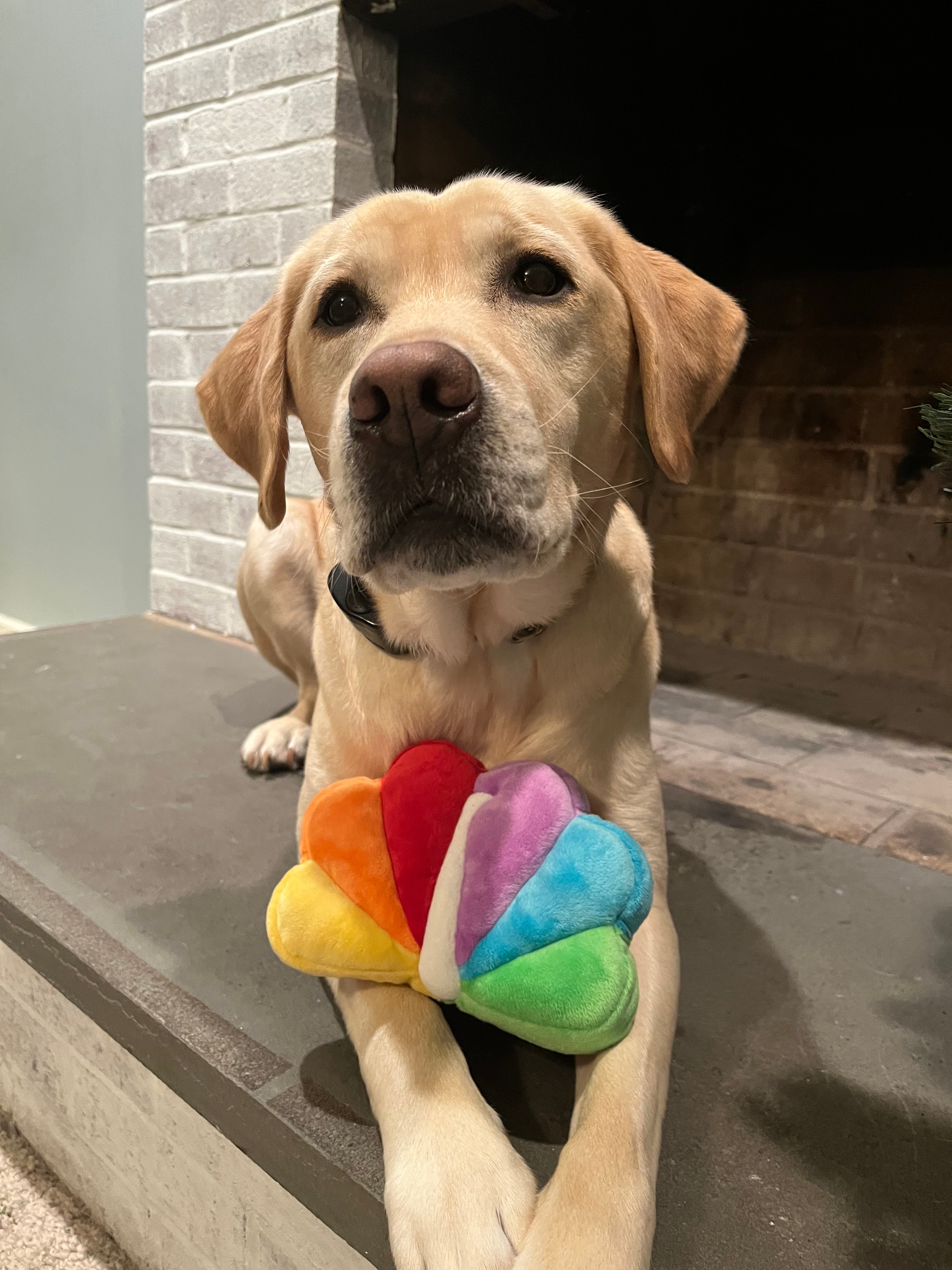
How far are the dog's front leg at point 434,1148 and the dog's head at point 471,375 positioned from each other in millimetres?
496

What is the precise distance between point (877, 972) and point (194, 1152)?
3.26 feet

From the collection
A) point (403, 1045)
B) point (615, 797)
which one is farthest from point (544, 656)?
point (403, 1045)

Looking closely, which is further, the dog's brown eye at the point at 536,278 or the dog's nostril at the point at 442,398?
the dog's brown eye at the point at 536,278

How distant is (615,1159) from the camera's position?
31.5 inches

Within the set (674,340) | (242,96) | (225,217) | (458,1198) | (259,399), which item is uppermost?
(242,96)

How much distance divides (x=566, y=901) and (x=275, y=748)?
1108 mm

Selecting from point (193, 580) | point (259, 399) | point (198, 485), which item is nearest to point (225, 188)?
point (198, 485)

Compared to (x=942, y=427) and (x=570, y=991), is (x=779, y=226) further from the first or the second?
(x=570, y=991)

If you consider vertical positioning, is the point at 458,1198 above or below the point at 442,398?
below

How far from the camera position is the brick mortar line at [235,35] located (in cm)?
214

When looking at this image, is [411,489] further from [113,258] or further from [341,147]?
[113,258]

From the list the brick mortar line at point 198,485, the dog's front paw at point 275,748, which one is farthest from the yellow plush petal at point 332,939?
the brick mortar line at point 198,485

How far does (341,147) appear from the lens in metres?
2.19

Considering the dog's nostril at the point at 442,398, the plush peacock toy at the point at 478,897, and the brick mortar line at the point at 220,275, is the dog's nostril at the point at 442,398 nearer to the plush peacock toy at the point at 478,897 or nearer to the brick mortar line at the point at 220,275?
the plush peacock toy at the point at 478,897
